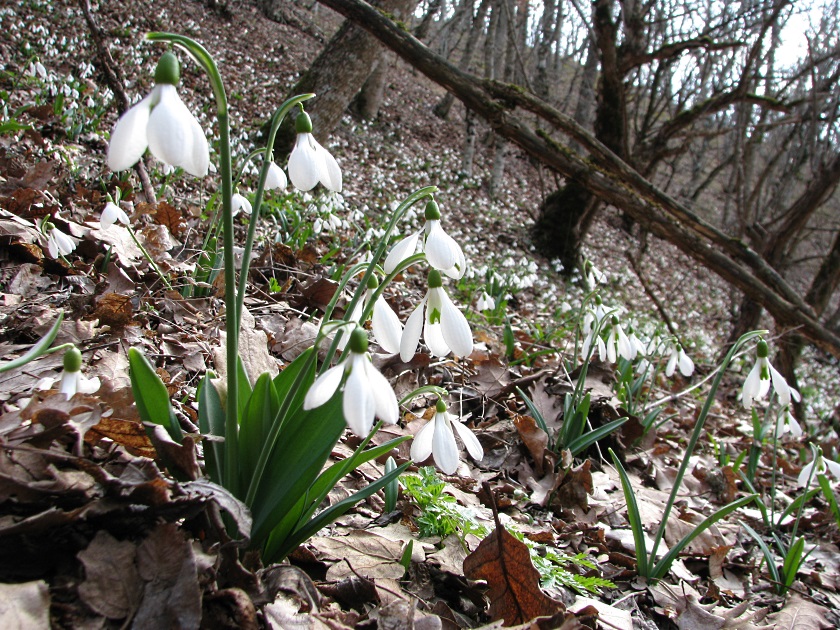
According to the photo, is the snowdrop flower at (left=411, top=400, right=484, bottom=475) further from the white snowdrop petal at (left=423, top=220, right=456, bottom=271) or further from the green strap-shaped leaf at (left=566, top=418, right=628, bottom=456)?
the green strap-shaped leaf at (left=566, top=418, right=628, bottom=456)

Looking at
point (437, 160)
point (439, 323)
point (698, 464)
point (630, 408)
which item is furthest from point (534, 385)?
point (437, 160)

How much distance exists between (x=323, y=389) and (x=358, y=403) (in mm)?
71

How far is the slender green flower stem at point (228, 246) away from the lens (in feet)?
3.00

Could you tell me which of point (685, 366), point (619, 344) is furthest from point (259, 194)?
point (685, 366)

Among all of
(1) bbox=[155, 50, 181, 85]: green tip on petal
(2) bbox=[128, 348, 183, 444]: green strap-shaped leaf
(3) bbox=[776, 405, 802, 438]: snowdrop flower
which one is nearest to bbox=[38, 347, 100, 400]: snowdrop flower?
(2) bbox=[128, 348, 183, 444]: green strap-shaped leaf

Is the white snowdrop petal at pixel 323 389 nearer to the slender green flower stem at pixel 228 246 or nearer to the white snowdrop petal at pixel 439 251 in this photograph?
the slender green flower stem at pixel 228 246


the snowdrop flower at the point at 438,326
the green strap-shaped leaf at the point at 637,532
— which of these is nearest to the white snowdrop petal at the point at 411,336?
the snowdrop flower at the point at 438,326

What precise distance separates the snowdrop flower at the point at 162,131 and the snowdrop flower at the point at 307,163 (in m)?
0.23

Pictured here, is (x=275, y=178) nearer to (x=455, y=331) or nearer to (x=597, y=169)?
(x=455, y=331)

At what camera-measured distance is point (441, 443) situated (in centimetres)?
131

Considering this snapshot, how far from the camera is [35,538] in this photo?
95 centimetres

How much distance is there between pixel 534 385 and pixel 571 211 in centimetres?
687

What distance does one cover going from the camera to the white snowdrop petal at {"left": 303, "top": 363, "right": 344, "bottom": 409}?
926 mm

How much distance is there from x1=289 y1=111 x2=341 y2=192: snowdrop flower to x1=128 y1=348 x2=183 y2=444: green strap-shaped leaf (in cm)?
45
